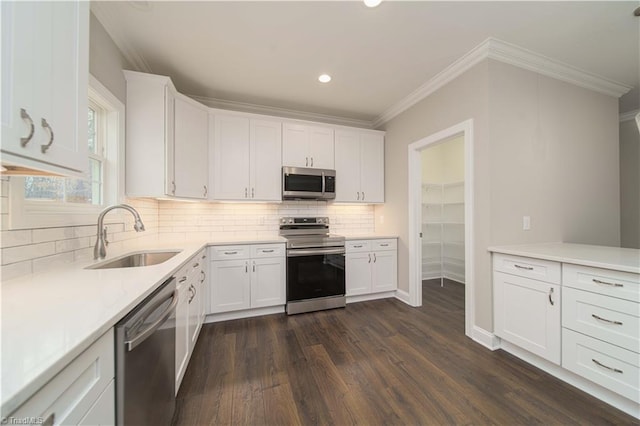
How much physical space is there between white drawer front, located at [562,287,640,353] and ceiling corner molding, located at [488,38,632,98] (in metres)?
2.07

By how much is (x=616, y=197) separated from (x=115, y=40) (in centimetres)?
548

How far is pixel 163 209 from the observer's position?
9.94ft

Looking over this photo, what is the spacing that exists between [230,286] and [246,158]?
62.9 inches

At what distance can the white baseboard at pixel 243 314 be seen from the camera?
8.95ft

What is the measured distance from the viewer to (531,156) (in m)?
2.34

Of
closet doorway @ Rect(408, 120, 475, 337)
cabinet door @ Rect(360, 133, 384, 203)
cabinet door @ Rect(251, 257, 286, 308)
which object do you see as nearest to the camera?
cabinet door @ Rect(251, 257, 286, 308)

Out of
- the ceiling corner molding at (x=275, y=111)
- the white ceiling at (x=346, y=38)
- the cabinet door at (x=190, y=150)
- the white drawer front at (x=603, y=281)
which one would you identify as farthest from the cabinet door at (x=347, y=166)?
the white drawer front at (x=603, y=281)

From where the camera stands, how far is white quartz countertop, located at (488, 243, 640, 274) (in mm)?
1490

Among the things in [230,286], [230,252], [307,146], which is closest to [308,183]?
[307,146]

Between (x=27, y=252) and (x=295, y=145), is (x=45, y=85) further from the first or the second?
(x=295, y=145)

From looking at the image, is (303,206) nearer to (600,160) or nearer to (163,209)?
(163,209)

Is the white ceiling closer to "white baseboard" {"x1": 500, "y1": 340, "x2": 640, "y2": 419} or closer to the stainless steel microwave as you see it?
the stainless steel microwave

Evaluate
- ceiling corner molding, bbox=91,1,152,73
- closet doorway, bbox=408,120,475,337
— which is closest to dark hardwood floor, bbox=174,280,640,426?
closet doorway, bbox=408,120,475,337

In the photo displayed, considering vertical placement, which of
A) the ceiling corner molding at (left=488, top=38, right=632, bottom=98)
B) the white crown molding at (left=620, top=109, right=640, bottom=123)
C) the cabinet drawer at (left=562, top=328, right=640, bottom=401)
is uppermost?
the ceiling corner molding at (left=488, top=38, right=632, bottom=98)
